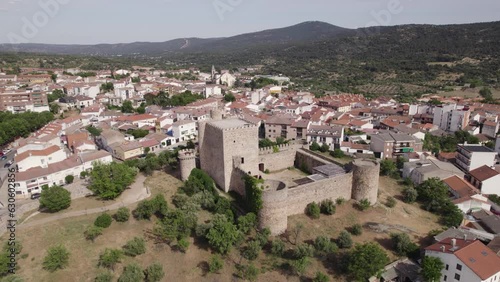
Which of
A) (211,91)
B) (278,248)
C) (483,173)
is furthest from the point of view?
(211,91)

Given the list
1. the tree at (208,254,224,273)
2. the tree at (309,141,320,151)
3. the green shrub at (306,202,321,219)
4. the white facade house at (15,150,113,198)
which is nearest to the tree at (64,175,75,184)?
the white facade house at (15,150,113,198)

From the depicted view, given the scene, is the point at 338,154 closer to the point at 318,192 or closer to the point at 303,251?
the point at 318,192

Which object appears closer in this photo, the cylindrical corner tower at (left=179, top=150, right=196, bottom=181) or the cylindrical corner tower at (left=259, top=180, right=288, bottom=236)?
the cylindrical corner tower at (left=259, top=180, right=288, bottom=236)

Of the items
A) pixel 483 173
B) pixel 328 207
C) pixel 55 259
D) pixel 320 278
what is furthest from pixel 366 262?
pixel 483 173

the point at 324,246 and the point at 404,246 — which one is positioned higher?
the point at 324,246

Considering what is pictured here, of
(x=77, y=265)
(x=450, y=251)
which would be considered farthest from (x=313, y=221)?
(x=77, y=265)

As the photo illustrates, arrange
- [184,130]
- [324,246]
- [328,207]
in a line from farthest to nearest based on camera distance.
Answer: [184,130], [328,207], [324,246]

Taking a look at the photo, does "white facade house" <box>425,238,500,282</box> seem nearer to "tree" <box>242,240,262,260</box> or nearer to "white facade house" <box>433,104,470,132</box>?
"tree" <box>242,240,262,260</box>
